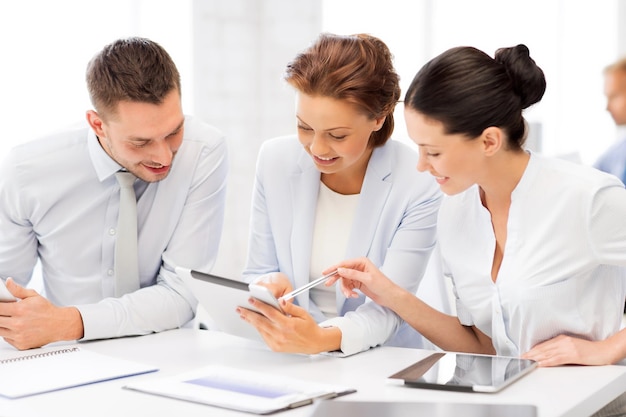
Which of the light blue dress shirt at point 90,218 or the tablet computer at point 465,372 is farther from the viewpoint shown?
the light blue dress shirt at point 90,218

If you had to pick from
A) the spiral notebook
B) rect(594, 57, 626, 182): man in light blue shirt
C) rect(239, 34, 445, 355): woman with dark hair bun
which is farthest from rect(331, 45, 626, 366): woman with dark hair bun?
rect(594, 57, 626, 182): man in light blue shirt

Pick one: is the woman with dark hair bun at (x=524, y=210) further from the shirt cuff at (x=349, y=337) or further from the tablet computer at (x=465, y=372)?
the shirt cuff at (x=349, y=337)

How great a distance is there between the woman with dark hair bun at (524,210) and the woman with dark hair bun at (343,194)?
0.24 m

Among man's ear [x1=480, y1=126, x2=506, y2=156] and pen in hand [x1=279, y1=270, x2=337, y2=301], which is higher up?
man's ear [x1=480, y1=126, x2=506, y2=156]

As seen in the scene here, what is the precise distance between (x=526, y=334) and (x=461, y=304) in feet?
0.72

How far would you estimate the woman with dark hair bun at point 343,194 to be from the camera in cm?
213

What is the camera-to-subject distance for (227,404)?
4.89 ft

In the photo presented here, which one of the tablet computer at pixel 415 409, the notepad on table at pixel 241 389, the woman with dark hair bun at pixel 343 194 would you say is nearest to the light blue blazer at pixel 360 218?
the woman with dark hair bun at pixel 343 194

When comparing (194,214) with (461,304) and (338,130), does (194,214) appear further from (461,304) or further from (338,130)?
(461,304)

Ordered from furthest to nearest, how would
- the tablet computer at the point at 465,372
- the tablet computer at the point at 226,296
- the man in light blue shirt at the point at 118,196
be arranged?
the man in light blue shirt at the point at 118,196, the tablet computer at the point at 226,296, the tablet computer at the point at 465,372

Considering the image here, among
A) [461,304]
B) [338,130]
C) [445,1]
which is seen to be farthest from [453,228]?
[445,1]

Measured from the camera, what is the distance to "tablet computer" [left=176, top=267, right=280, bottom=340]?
5.86 feet

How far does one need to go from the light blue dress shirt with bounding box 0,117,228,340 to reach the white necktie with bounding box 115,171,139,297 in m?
0.04

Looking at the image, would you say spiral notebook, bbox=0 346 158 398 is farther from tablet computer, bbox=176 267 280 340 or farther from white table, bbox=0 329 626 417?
tablet computer, bbox=176 267 280 340
